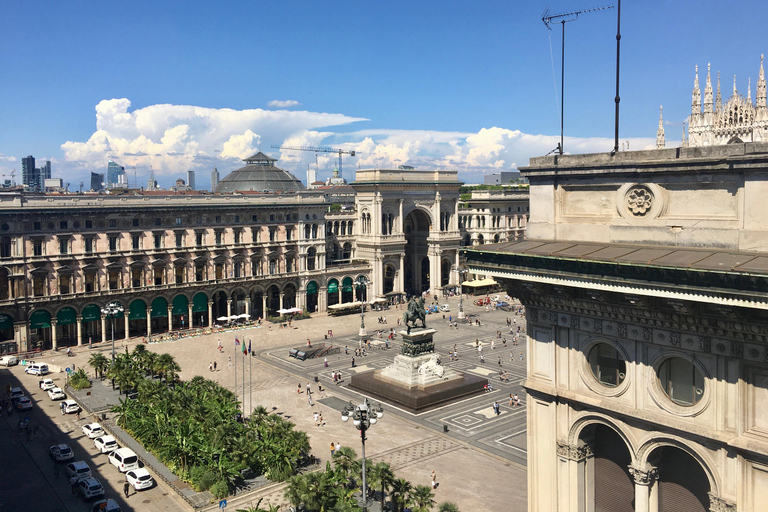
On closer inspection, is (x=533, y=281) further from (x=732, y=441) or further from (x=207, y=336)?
(x=207, y=336)

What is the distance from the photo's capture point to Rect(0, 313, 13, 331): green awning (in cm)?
7000

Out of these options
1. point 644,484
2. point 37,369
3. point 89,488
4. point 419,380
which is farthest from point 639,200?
point 37,369

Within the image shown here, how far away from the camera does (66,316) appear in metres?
74.5

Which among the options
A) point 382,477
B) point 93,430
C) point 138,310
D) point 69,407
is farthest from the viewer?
point 138,310

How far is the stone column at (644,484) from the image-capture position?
737 inches

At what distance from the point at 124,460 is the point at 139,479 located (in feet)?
8.93

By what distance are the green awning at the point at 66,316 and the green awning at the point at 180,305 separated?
11779 mm

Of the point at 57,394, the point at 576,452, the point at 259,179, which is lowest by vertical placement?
the point at 57,394

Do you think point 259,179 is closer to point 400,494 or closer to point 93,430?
point 93,430

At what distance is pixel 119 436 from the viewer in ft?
149

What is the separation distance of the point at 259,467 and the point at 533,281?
83.1 feet

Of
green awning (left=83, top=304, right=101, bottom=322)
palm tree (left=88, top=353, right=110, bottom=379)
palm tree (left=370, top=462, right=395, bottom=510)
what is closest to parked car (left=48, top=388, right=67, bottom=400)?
palm tree (left=88, top=353, right=110, bottom=379)

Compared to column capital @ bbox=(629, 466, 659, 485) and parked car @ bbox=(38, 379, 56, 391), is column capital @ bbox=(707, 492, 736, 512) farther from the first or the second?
parked car @ bbox=(38, 379, 56, 391)

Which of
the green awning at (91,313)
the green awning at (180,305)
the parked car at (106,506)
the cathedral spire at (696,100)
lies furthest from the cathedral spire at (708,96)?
the parked car at (106,506)
